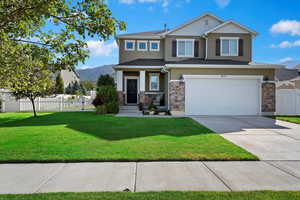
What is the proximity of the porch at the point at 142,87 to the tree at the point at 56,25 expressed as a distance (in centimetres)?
1016

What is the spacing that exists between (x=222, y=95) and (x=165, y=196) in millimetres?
10036

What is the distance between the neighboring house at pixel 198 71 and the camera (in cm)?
1134

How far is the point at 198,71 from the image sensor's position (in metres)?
11.3

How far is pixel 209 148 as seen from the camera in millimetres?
4945

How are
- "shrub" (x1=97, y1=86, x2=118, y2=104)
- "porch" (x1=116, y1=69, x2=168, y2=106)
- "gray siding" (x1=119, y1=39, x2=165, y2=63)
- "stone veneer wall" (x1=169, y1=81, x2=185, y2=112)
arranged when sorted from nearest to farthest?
"stone veneer wall" (x1=169, y1=81, x2=185, y2=112)
"shrub" (x1=97, y1=86, x2=118, y2=104)
"porch" (x1=116, y1=69, x2=168, y2=106)
"gray siding" (x1=119, y1=39, x2=165, y2=63)

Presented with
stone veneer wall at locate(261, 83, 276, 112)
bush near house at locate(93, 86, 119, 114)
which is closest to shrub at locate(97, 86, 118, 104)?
bush near house at locate(93, 86, 119, 114)

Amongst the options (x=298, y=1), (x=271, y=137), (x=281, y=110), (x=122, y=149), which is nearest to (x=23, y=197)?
(x=122, y=149)

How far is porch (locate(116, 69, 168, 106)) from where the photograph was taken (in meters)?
14.0

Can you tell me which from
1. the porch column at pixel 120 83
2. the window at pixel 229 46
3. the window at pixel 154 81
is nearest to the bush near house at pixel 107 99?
the porch column at pixel 120 83

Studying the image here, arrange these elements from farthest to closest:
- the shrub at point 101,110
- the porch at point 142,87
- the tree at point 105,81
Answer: the tree at point 105,81
the porch at point 142,87
the shrub at point 101,110

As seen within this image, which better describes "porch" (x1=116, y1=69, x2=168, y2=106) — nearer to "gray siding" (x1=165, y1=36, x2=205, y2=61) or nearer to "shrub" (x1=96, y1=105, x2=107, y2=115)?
"gray siding" (x1=165, y1=36, x2=205, y2=61)

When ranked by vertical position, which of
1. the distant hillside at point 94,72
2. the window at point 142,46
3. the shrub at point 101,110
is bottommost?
the shrub at point 101,110

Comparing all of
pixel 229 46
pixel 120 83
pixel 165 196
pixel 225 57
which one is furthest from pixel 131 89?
pixel 165 196

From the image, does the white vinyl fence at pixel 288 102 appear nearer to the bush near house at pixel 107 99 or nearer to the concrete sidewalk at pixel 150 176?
the concrete sidewalk at pixel 150 176
